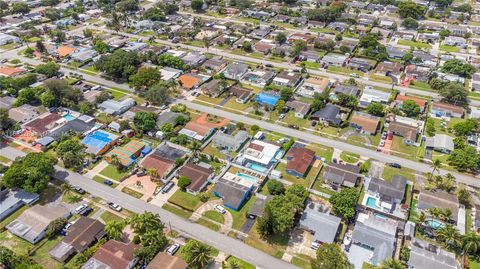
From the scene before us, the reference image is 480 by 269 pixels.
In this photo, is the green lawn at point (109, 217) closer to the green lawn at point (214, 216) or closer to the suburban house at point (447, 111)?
the green lawn at point (214, 216)

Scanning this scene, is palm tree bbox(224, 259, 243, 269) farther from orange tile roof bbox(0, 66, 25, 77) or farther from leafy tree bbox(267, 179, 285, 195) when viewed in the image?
orange tile roof bbox(0, 66, 25, 77)

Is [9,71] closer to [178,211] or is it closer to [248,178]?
[178,211]

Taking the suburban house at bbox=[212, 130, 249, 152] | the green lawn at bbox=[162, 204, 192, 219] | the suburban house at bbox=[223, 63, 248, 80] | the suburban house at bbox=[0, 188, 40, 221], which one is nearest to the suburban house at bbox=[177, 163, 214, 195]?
the green lawn at bbox=[162, 204, 192, 219]

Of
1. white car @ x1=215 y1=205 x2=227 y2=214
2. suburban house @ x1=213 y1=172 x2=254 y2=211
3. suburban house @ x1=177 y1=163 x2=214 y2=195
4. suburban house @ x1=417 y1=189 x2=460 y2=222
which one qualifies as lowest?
suburban house @ x1=417 y1=189 x2=460 y2=222

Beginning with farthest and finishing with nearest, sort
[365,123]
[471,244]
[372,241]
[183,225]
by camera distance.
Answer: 1. [365,123]
2. [183,225]
3. [372,241]
4. [471,244]

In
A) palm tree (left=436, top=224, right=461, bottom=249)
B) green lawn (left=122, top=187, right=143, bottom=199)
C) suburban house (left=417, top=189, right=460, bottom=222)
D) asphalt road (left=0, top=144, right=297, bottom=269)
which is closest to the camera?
palm tree (left=436, top=224, right=461, bottom=249)

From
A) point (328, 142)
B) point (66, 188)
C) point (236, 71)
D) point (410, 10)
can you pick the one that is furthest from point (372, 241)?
point (410, 10)

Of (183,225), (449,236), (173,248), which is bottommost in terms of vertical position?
(449,236)
